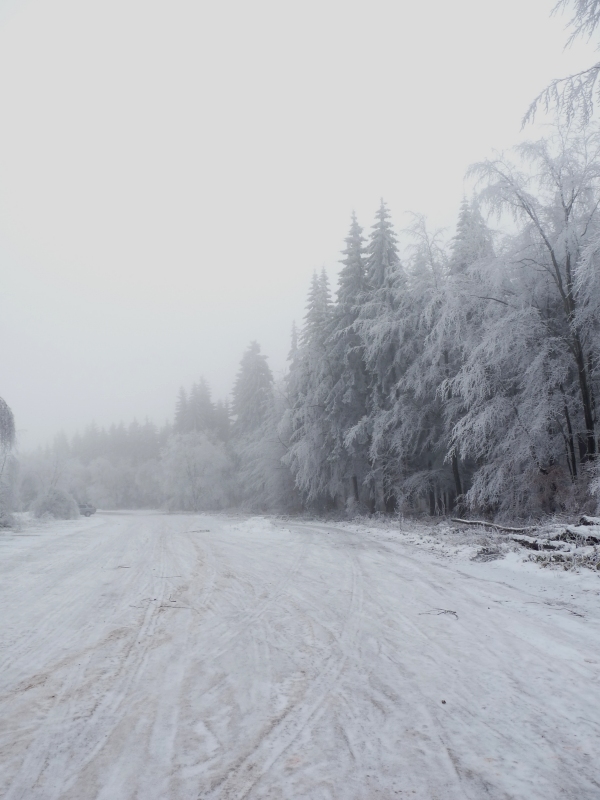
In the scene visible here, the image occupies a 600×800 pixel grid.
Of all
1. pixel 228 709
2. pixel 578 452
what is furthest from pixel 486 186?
pixel 228 709

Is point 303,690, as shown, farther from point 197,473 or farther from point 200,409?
point 200,409

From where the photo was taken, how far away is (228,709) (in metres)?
3.09

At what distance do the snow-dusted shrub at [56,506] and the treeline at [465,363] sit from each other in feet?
44.5

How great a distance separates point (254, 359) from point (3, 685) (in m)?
43.1

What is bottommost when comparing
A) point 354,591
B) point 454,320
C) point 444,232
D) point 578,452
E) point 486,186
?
point 354,591

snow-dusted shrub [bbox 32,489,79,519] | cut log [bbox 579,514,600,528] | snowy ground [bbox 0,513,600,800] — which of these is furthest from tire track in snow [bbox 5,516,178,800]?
snow-dusted shrub [bbox 32,489,79,519]

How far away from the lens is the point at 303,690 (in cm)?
337

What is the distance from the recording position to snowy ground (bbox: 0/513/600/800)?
232 cm

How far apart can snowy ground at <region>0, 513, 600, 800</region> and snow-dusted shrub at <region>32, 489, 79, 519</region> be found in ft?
99.5

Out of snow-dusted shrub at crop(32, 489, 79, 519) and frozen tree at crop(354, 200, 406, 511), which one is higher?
frozen tree at crop(354, 200, 406, 511)

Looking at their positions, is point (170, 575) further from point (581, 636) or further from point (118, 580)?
point (581, 636)

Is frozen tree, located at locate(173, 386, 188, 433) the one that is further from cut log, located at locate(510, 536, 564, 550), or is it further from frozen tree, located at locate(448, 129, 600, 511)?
→ cut log, located at locate(510, 536, 564, 550)

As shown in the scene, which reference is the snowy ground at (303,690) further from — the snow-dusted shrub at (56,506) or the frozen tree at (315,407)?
the snow-dusted shrub at (56,506)

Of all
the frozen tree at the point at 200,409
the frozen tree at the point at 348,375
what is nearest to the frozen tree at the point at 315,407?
the frozen tree at the point at 348,375
